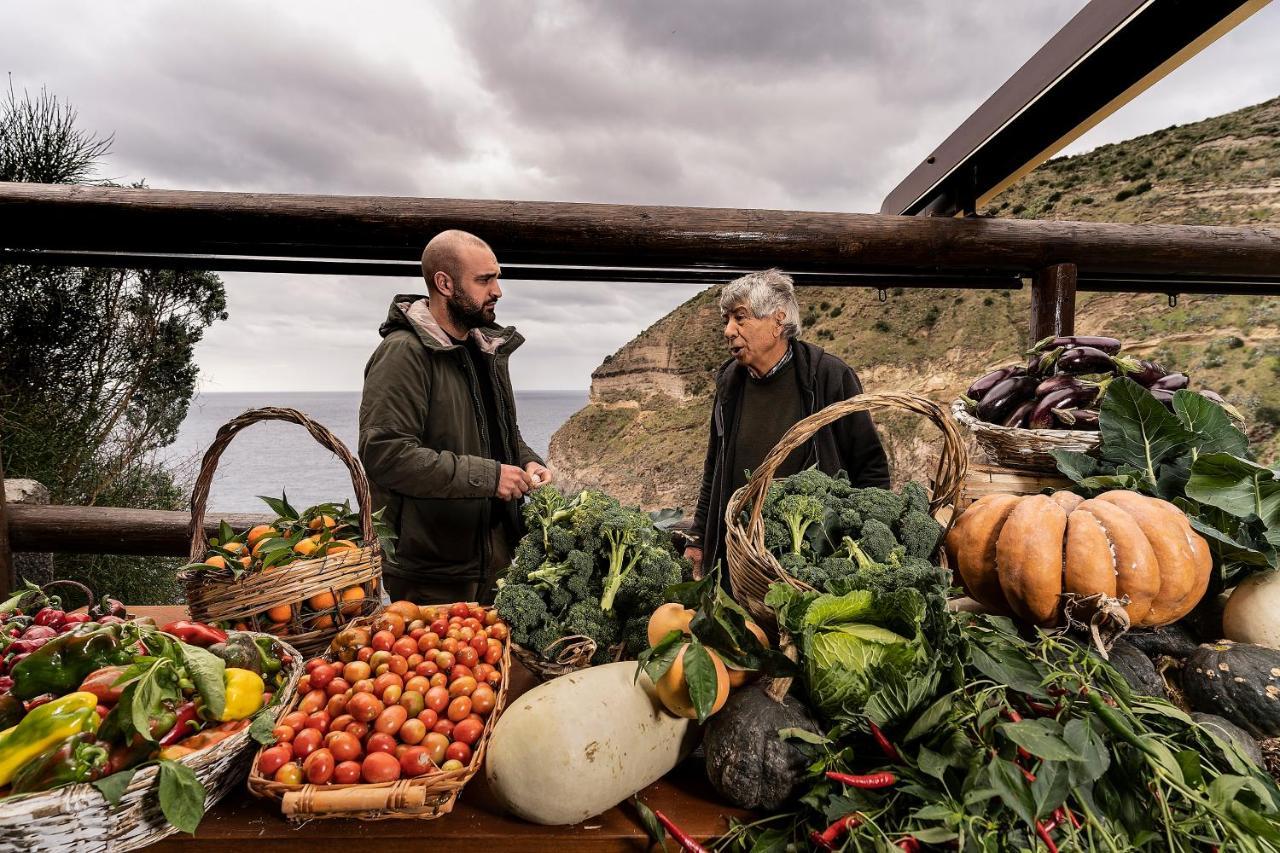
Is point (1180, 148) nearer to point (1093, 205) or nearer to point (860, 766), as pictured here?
point (1093, 205)

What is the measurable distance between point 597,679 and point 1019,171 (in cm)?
389

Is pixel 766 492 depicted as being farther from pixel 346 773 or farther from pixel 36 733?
pixel 36 733

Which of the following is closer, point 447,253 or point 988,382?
point 988,382

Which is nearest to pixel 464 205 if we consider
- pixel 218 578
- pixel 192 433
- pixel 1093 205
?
pixel 218 578

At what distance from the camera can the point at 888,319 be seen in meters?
28.8

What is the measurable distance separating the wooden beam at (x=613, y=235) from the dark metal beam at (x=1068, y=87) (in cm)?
30

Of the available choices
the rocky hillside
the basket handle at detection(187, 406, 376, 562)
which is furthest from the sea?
the rocky hillside

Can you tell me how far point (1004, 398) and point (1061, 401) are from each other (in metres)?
0.21

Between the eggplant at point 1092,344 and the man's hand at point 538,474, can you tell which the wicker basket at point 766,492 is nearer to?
the eggplant at point 1092,344

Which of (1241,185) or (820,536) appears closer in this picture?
(820,536)

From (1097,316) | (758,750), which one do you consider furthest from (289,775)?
(1097,316)

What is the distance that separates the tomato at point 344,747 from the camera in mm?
1169

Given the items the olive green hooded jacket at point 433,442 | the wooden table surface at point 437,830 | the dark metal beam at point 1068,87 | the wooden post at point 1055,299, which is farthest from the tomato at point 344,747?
the wooden post at point 1055,299

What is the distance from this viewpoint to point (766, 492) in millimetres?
1556
